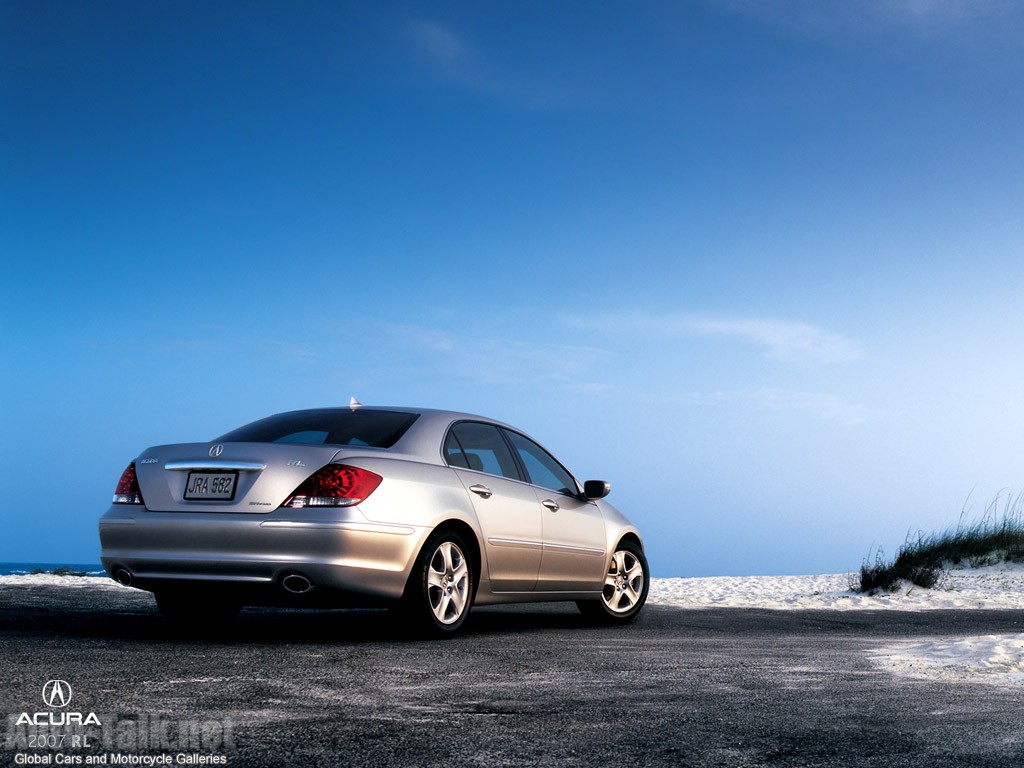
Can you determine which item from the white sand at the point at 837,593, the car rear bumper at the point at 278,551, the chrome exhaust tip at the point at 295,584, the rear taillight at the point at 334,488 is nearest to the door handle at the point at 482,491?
the car rear bumper at the point at 278,551

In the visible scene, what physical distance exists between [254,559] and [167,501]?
78 cm

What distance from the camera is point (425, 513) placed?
23.0 ft

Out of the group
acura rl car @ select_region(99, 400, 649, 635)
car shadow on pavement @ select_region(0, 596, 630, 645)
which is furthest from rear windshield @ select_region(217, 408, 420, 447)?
car shadow on pavement @ select_region(0, 596, 630, 645)

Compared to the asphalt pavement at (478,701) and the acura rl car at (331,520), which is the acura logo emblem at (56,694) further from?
the acura rl car at (331,520)

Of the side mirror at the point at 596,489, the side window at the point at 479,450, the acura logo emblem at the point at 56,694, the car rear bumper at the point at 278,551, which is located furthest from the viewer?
the side mirror at the point at 596,489

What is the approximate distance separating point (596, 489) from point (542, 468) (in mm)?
536

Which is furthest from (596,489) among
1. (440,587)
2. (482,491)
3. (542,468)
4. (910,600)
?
(910,600)

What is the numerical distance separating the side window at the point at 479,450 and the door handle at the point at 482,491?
0.64 ft

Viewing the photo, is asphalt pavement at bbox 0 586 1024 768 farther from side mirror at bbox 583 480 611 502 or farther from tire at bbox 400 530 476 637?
side mirror at bbox 583 480 611 502

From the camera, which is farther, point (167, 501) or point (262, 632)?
point (262, 632)

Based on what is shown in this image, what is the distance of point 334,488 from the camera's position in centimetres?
665

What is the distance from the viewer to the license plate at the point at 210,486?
265 inches

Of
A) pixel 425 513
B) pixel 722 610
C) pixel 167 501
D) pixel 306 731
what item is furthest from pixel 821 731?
pixel 722 610

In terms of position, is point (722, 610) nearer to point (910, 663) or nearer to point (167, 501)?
point (910, 663)
